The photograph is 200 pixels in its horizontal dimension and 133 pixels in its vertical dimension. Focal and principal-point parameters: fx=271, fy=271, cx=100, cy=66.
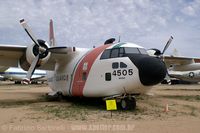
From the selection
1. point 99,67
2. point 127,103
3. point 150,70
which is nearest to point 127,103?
point 127,103

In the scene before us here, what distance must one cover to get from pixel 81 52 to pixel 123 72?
441cm

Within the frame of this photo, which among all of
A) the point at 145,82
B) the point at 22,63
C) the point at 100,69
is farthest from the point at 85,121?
the point at 22,63

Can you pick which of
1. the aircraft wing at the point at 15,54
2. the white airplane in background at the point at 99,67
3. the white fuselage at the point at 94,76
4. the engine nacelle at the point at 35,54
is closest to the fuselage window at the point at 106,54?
the white airplane in background at the point at 99,67

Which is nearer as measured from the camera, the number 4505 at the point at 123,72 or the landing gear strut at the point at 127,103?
the number 4505 at the point at 123,72

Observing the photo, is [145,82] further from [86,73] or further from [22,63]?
[22,63]

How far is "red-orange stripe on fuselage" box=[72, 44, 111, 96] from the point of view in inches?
531

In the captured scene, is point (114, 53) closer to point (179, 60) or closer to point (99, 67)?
point (99, 67)

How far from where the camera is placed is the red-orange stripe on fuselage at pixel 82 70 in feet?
44.2

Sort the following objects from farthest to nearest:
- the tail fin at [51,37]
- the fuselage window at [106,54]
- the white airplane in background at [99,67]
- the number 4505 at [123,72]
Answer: the tail fin at [51,37]
the fuselage window at [106,54]
the number 4505 at [123,72]
the white airplane in background at [99,67]

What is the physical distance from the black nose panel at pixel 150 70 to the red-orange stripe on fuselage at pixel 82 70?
2.80m

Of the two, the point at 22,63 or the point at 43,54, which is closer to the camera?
the point at 43,54

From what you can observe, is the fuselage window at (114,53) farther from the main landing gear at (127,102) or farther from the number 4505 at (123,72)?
the main landing gear at (127,102)

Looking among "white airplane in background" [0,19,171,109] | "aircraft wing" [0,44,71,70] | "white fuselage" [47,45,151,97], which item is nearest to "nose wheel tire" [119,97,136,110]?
"white airplane in background" [0,19,171,109]

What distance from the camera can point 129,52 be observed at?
12.1 metres
